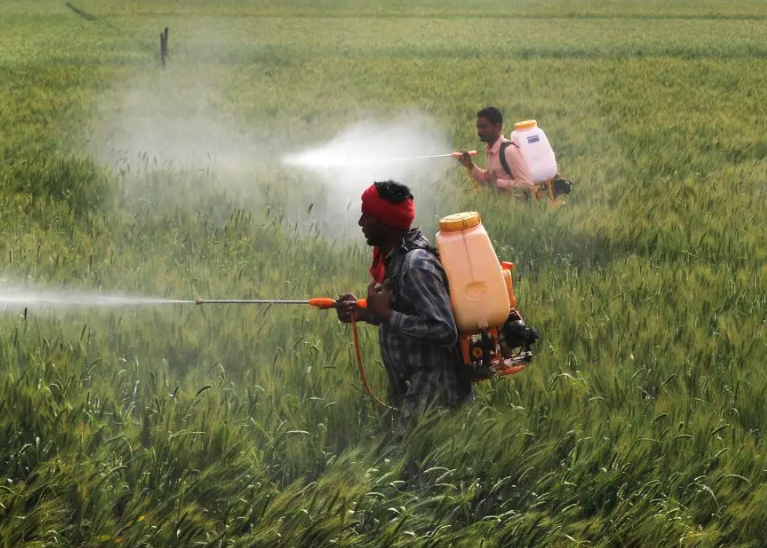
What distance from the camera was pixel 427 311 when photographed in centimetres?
381

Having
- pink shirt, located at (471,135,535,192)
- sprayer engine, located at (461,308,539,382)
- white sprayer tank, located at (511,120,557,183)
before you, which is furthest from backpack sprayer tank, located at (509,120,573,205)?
sprayer engine, located at (461,308,539,382)

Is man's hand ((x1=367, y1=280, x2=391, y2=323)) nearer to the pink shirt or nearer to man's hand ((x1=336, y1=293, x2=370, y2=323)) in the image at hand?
man's hand ((x1=336, y1=293, x2=370, y2=323))

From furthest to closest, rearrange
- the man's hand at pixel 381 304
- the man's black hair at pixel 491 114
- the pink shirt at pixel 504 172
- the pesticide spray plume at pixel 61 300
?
the pink shirt at pixel 504 172, the man's black hair at pixel 491 114, the pesticide spray plume at pixel 61 300, the man's hand at pixel 381 304

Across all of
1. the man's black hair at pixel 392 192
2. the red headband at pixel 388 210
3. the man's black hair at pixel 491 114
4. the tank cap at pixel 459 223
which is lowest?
the tank cap at pixel 459 223

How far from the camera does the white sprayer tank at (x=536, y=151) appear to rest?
859cm

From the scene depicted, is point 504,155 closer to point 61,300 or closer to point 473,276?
point 61,300

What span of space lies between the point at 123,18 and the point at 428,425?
48.9 m

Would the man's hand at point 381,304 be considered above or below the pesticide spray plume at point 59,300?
above

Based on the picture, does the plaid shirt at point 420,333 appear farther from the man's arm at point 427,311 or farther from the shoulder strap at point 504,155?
the shoulder strap at point 504,155

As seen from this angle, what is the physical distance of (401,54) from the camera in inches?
1286

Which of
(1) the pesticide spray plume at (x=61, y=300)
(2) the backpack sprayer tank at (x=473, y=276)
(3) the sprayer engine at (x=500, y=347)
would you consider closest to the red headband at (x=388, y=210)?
(2) the backpack sprayer tank at (x=473, y=276)

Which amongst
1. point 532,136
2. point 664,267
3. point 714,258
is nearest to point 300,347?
point 664,267

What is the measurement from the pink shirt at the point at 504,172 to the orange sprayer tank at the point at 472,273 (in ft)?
15.2

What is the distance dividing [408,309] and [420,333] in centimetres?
17
